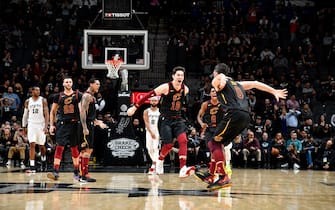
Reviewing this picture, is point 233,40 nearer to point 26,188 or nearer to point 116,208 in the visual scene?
point 26,188

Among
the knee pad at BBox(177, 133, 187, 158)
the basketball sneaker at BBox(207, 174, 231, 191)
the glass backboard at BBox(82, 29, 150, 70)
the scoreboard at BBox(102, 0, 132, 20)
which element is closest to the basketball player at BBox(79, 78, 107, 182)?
the knee pad at BBox(177, 133, 187, 158)

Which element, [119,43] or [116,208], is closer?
[116,208]

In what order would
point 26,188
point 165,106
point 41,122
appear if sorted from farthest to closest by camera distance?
point 41,122 < point 165,106 < point 26,188

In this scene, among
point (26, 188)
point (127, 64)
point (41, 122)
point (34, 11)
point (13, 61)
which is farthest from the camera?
point (34, 11)

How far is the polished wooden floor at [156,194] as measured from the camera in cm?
777

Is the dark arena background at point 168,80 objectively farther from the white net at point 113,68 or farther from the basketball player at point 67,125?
the basketball player at point 67,125

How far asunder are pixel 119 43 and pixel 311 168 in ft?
21.8

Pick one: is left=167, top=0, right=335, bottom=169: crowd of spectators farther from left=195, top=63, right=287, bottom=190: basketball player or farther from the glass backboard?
left=195, top=63, right=287, bottom=190: basketball player

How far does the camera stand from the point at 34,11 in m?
25.2

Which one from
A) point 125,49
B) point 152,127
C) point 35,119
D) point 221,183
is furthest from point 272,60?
point 221,183

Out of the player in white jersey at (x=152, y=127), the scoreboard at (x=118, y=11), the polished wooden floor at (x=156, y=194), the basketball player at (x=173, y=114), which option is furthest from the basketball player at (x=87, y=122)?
the scoreboard at (x=118, y=11)

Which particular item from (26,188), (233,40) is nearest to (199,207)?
(26,188)

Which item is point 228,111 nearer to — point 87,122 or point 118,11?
point 87,122

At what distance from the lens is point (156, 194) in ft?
29.5
